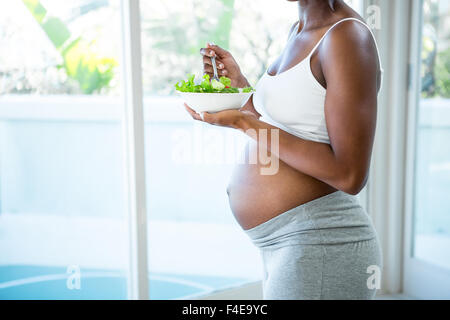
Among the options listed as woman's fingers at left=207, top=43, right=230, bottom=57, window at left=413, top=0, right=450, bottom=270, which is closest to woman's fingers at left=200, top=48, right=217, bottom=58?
woman's fingers at left=207, top=43, right=230, bottom=57

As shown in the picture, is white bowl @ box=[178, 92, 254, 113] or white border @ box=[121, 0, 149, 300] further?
white border @ box=[121, 0, 149, 300]

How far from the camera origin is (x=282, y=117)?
103cm

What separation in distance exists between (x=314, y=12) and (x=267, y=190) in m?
0.37

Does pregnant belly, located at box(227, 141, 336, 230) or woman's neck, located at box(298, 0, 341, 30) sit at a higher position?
woman's neck, located at box(298, 0, 341, 30)

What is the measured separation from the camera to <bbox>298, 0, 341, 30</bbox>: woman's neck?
1005 mm

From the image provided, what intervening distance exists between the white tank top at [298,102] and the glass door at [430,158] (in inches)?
57.7

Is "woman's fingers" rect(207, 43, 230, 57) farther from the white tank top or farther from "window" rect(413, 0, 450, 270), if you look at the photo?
"window" rect(413, 0, 450, 270)

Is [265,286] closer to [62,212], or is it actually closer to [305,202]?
[305,202]

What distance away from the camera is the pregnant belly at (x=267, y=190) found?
3.39 ft

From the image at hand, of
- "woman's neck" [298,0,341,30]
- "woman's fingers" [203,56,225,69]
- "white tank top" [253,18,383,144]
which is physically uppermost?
"woman's neck" [298,0,341,30]

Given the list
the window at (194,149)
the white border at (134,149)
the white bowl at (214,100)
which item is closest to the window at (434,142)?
the window at (194,149)

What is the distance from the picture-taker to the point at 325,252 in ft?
3.26

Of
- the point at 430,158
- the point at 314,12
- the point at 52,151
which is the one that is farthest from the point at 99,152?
the point at 314,12
